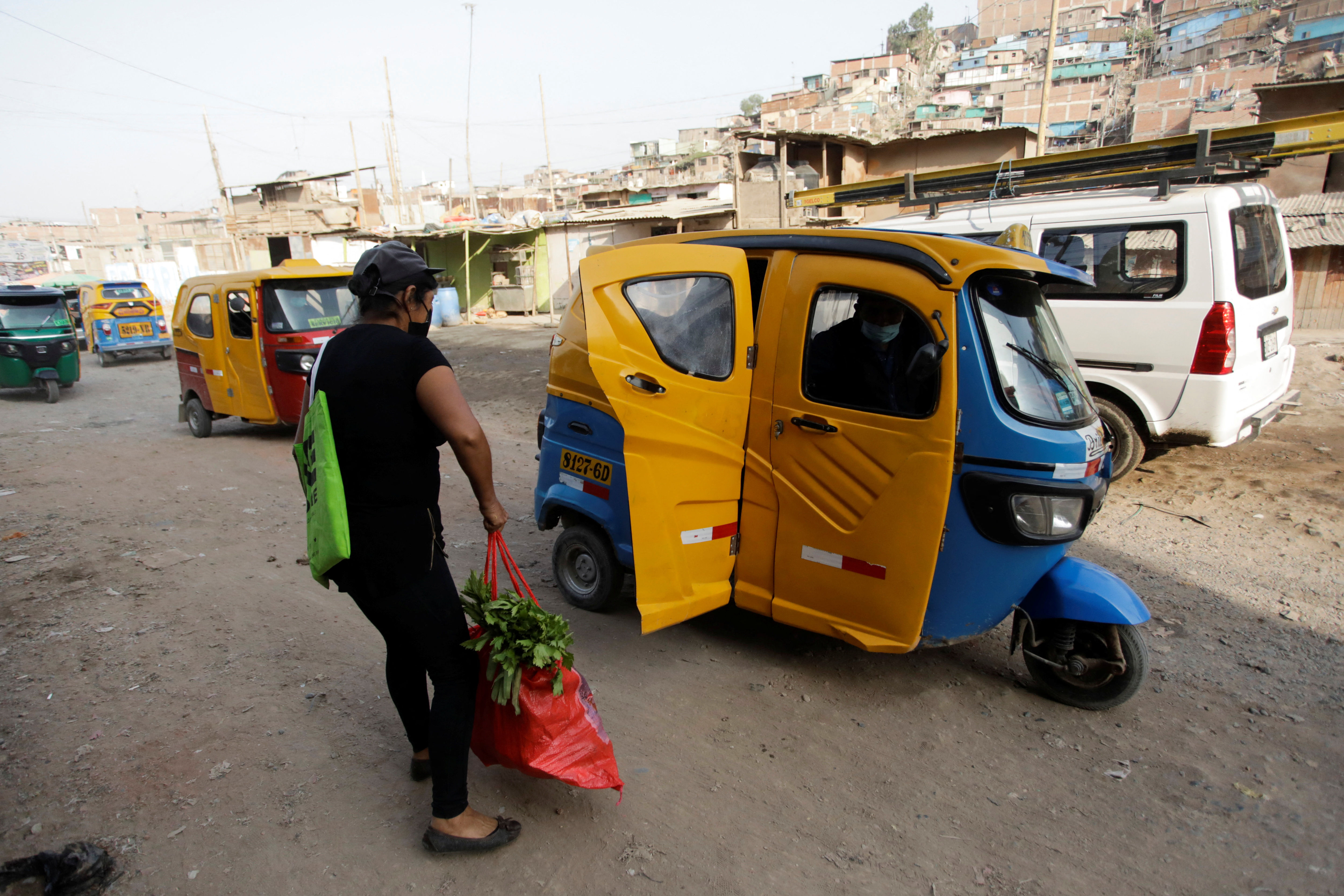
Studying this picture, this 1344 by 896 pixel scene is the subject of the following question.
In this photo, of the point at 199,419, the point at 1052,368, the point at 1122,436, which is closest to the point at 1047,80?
the point at 1122,436

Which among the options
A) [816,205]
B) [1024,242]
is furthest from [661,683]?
[816,205]

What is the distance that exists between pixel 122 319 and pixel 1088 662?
69.9 feet

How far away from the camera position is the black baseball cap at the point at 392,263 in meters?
2.32

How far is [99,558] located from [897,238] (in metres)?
5.70

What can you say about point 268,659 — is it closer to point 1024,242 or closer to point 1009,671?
point 1009,671

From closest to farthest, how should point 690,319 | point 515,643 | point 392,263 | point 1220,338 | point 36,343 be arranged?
point 392,263 → point 515,643 → point 690,319 → point 1220,338 → point 36,343

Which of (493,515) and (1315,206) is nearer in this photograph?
(493,515)

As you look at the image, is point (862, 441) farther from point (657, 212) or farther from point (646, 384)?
point (657, 212)

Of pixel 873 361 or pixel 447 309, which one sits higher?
pixel 873 361

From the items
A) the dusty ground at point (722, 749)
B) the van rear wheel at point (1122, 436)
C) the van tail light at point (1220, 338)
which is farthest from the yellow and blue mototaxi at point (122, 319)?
the van tail light at point (1220, 338)

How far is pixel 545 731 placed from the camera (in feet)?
8.07

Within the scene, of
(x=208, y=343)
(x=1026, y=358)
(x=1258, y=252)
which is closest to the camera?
(x=1026, y=358)

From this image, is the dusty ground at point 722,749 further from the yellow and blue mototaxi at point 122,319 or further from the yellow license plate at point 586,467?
the yellow and blue mototaxi at point 122,319

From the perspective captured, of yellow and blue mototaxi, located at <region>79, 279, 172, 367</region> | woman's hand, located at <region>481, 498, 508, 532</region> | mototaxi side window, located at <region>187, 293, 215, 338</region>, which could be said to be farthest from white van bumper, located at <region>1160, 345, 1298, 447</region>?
yellow and blue mototaxi, located at <region>79, 279, 172, 367</region>
